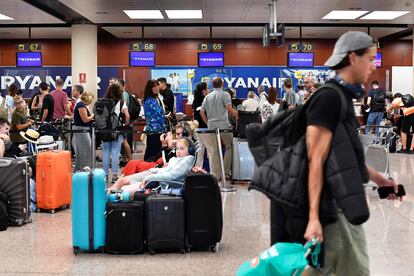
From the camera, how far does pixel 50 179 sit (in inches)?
316

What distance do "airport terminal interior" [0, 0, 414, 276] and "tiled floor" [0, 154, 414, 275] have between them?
2 cm

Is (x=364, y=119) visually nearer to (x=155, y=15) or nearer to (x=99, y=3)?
(x=155, y=15)

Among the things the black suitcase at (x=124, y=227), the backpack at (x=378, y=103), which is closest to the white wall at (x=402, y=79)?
the backpack at (x=378, y=103)

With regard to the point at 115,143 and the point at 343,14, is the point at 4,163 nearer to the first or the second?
the point at 115,143

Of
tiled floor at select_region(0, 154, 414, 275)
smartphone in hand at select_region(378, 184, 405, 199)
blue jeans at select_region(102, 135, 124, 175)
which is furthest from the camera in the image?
blue jeans at select_region(102, 135, 124, 175)

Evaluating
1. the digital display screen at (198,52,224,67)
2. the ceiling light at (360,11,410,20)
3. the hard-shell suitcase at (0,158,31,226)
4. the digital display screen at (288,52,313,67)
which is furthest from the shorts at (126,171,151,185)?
the digital display screen at (288,52,313,67)

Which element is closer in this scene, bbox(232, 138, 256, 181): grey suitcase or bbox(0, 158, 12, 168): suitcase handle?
bbox(0, 158, 12, 168): suitcase handle

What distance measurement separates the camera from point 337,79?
2.99m

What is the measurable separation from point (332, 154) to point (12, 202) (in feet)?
17.0

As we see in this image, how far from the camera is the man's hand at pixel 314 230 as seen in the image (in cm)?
280

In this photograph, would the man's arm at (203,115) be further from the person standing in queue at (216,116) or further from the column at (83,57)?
the column at (83,57)

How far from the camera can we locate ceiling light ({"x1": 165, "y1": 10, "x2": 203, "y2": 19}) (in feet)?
56.4

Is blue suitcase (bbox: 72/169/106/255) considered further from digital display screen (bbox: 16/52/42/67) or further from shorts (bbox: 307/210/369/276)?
digital display screen (bbox: 16/52/42/67)

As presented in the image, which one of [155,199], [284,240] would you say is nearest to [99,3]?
[155,199]
